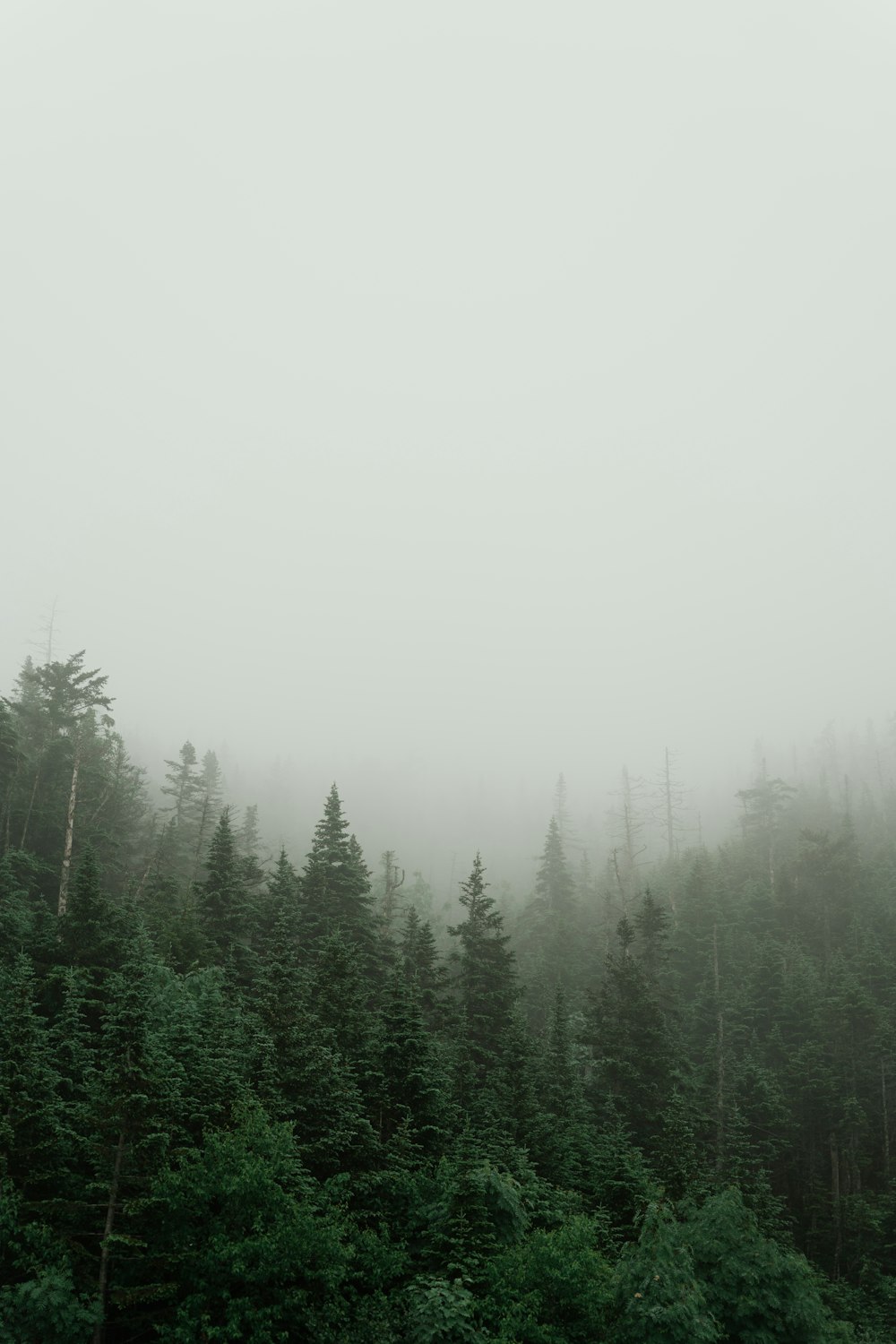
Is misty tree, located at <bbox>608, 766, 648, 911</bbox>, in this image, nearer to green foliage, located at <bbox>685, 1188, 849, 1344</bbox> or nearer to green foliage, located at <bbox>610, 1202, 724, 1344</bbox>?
green foliage, located at <bbox>685, 1188, 849, 1344</bbox>

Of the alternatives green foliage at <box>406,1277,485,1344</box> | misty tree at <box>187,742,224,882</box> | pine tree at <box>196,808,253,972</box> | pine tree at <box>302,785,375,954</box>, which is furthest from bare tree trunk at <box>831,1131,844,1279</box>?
misty tree at <box>187,742,224,882</box>

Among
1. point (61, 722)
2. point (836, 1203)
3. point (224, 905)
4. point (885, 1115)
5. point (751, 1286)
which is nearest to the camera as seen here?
point (751, 1286)

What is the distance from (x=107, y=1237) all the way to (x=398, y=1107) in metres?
13.2

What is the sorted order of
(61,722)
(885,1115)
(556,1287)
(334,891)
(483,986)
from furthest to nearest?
(61,722) < (334,891) < (885,1115) < (483,986) < (556,1287)

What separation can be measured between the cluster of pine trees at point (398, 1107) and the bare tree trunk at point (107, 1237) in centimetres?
10

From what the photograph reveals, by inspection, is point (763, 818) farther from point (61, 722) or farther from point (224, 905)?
point (61, 722)

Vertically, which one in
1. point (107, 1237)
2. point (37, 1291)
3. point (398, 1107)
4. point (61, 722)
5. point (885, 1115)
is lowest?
point (885, 1115)

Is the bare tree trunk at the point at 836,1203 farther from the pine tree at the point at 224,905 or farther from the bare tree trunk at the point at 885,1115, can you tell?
the pine tree at the point at 224,905

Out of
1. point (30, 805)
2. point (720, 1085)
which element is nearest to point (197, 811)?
point (30, 805)

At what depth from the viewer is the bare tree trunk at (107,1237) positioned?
17109 mm

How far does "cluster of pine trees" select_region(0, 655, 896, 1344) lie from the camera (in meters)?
18.7

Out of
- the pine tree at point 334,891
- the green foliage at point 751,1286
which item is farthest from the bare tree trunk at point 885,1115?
the pine tree at point 334,891

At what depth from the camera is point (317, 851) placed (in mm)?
46719

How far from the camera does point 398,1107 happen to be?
28234 millimetres
